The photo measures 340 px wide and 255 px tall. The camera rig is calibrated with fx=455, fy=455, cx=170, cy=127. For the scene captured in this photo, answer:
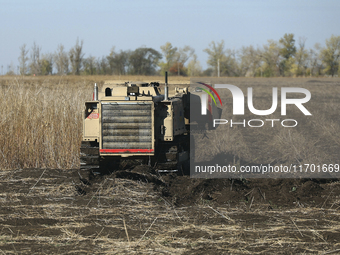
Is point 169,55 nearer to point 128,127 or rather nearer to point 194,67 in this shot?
point 194,67

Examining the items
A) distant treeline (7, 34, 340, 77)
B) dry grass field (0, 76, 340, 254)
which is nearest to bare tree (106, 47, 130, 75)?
distant treeline (7, 34, 340, 77)

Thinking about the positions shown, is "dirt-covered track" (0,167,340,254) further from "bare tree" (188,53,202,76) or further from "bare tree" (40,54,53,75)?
"bare tree" (188,53,202,76)

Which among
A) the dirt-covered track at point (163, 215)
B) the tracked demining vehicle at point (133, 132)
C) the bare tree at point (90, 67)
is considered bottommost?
the dirt-covered track at point (163, 215)

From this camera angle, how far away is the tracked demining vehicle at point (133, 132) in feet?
26.5

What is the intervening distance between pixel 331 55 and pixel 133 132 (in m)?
51.8

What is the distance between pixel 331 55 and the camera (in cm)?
5503

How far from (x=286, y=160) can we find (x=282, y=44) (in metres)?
56.9

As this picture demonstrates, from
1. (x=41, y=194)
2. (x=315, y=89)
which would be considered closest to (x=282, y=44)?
(x=315, y=89)

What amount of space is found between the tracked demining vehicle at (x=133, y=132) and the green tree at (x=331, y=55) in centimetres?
5014

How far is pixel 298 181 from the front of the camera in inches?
320

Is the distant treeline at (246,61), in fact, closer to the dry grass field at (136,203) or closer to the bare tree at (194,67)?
the bare tree at (194,67)

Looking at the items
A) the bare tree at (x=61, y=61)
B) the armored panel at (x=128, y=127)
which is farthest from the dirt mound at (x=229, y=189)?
the bare tree at (x=61, y=61)

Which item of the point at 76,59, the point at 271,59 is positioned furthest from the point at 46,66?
the point at 271,59

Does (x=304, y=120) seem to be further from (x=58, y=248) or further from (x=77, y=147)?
(x=58, y=248)
